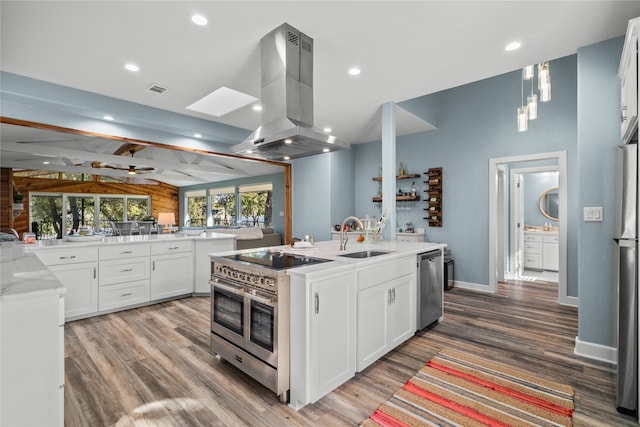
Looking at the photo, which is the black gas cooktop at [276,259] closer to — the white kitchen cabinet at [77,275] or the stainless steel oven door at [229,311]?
the stainless steel oven door at [229,311]

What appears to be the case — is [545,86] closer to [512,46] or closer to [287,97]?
[512,46]

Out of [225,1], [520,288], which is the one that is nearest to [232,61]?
[225,1]

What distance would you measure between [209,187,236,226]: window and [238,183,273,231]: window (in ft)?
1.90

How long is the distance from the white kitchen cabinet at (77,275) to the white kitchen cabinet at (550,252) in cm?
767

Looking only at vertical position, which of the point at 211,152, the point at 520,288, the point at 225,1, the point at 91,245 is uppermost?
the point at 225,1

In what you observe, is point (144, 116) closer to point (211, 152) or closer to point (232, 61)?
point (211, 152)

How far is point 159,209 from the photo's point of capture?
1258cm

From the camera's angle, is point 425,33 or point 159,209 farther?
point 159,209

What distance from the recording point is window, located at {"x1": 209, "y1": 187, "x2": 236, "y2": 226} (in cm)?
1080

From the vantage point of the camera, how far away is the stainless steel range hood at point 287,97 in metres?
2.38

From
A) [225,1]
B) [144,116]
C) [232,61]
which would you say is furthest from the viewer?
[144,116]

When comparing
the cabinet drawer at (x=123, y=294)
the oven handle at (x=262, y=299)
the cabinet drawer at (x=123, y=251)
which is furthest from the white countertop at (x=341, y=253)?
the cabinet drawer at (x=123, y=294)

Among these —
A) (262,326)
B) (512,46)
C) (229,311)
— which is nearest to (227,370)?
(229,311)

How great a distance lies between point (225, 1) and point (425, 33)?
5.11 feet
